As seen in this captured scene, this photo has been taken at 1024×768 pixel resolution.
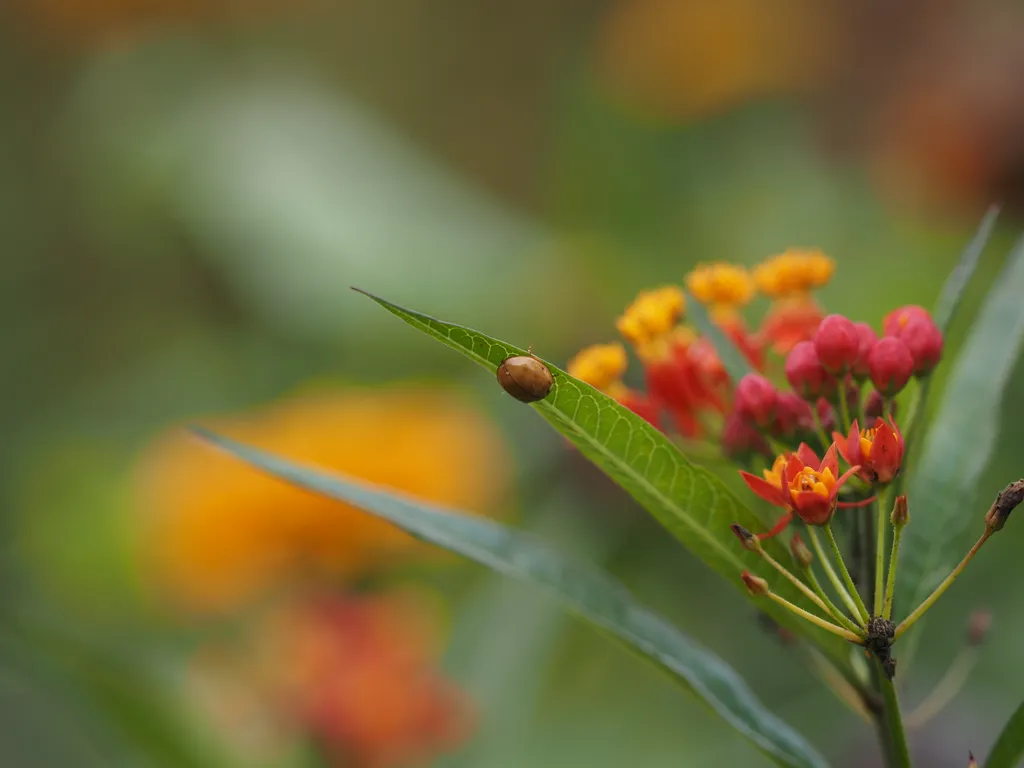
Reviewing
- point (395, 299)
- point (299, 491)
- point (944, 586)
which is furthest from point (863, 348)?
point (395, 299)

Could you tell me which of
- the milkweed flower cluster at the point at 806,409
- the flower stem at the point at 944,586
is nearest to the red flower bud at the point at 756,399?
the milkweed flower cluster at the point at 806,409

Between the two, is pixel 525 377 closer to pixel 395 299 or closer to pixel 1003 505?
pixel 1003 505

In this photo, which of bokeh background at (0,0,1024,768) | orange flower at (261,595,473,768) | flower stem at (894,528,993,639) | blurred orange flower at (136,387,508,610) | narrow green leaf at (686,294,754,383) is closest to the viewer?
flower stem at (894,528,993,639)

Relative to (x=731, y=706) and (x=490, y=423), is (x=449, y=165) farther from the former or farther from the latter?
(x=731, y=706)

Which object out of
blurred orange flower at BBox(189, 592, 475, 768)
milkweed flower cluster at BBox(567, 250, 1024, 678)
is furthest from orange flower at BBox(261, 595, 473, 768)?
milkweed flower cluster at BBox(567, 250, 1024, 678)

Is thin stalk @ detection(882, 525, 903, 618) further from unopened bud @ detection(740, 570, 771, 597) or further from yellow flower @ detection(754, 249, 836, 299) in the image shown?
yellow flower @ detection(754, 249, 836, 299)

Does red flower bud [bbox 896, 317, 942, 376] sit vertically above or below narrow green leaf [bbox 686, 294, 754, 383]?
above

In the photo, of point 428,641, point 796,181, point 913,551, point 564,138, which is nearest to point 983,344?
point 913,551

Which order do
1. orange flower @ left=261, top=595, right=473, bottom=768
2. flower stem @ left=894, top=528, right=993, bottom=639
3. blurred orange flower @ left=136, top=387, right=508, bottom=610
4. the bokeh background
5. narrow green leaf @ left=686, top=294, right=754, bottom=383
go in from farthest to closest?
blurred orange flower @ left=136, top=387, right=508, bottom=610
the bokeh background
orange flower @ left=261, top=595, right=473, bottom=768
narrow green leaf @ left=686, top=294, right=754, bottom=383
flower stem @ left=894, top=528, right=993, bottom=639

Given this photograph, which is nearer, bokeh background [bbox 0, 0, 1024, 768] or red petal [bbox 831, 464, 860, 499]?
red petal [bbox 831, 464, 860, 499]
